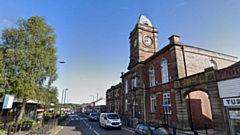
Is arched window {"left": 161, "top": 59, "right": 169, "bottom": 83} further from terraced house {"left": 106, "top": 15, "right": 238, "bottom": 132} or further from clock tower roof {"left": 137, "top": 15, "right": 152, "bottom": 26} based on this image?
clock tower roof {"left": 137, "top": 15, "right": 152, "bottom": 26}

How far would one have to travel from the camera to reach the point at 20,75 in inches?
574

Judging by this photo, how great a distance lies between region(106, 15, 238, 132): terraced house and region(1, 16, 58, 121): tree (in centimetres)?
Answer: 1271

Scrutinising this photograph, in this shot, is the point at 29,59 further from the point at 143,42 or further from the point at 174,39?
the point at 143,42

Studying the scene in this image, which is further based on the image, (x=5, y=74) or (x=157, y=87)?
(x=157, y=87)

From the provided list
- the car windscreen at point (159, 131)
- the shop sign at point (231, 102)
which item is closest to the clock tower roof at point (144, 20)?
the shop sign at point (231, 102)

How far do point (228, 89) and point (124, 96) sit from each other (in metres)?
24.1

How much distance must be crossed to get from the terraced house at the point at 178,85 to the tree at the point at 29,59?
1271 centimetres

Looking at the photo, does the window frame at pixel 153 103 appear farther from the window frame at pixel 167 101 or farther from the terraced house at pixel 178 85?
the window frame at pixel 167 101

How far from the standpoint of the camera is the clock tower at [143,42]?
27.3m

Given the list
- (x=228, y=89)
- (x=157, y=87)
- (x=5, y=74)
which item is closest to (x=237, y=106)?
(x=228, y=89)

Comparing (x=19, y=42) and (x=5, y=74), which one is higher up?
(x=19, y=42)

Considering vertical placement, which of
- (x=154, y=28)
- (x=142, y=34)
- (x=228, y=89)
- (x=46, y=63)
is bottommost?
(x=228, y=89)

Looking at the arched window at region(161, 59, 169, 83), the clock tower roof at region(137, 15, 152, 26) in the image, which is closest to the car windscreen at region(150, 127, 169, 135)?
the arched window at region(161, 59, 169, 83)

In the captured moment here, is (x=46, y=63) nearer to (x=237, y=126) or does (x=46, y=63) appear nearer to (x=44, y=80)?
(x=44, y=80)
